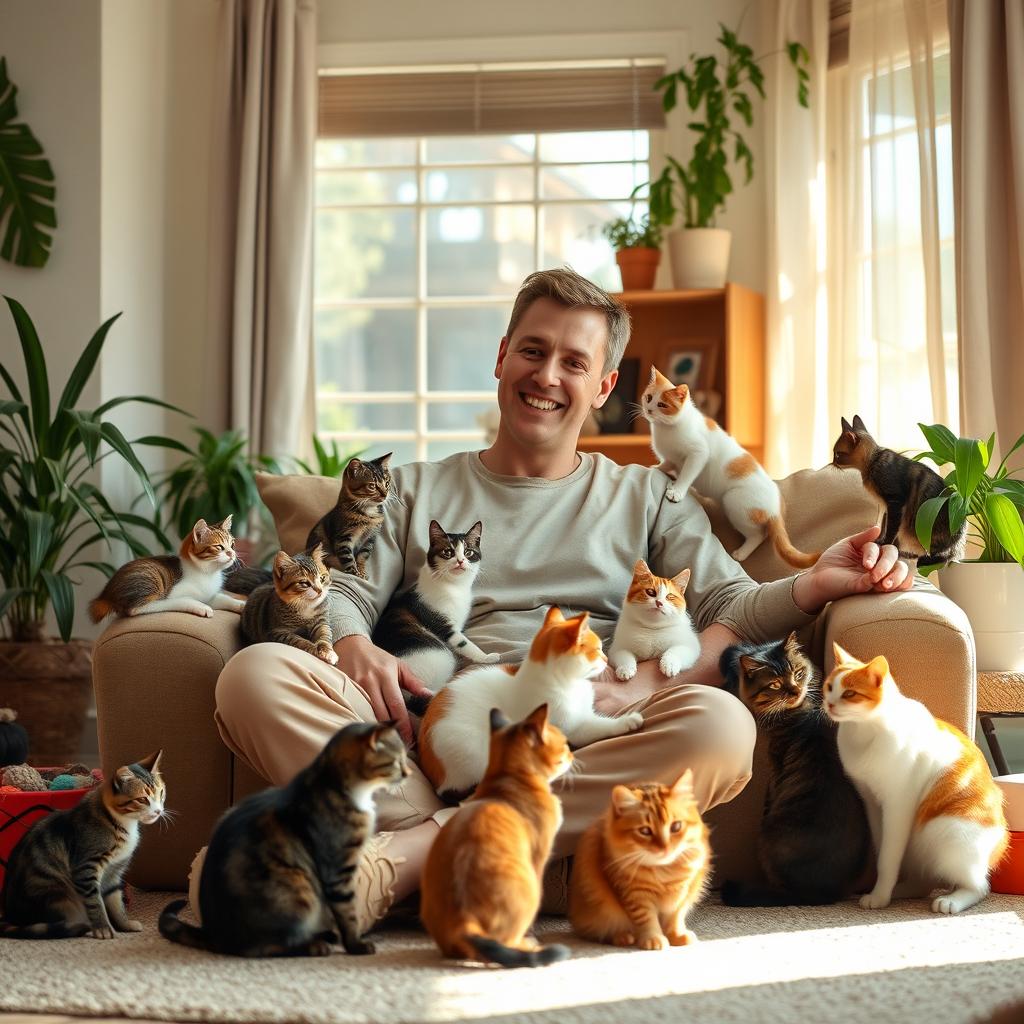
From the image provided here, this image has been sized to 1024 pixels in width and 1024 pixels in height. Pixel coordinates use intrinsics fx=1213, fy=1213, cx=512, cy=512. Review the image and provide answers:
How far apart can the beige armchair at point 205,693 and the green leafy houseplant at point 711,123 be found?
223cm

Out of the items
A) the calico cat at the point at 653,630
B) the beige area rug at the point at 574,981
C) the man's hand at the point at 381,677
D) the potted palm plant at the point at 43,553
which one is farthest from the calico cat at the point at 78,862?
the potted palm plant at the point at 43,553

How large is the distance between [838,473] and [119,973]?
6.11 feet

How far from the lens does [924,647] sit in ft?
7.12

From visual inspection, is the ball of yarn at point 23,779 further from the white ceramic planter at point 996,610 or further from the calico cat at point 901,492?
the white ceramic planter at point 996,610

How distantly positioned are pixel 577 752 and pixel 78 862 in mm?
823

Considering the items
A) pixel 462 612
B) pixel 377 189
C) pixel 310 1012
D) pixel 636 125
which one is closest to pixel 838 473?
pixel 462 612

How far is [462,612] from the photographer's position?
2.39 m

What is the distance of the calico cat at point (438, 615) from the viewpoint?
230 centimetres

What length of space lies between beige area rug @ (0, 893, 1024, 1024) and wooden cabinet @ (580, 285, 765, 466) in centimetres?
239

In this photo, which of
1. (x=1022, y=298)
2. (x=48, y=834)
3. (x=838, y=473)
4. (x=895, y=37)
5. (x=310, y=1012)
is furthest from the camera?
(x=895, y=37)

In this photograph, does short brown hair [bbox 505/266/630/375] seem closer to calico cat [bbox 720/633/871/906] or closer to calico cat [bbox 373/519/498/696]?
calico cat [bbox 373/519/498/696]

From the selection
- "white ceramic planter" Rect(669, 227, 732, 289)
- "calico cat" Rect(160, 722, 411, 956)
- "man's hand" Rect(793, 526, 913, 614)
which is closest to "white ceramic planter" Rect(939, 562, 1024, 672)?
"man's hand" Rect(793, 526, 913, 614)

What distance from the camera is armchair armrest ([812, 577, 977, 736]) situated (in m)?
2.17

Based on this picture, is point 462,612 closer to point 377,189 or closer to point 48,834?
point 48,834
